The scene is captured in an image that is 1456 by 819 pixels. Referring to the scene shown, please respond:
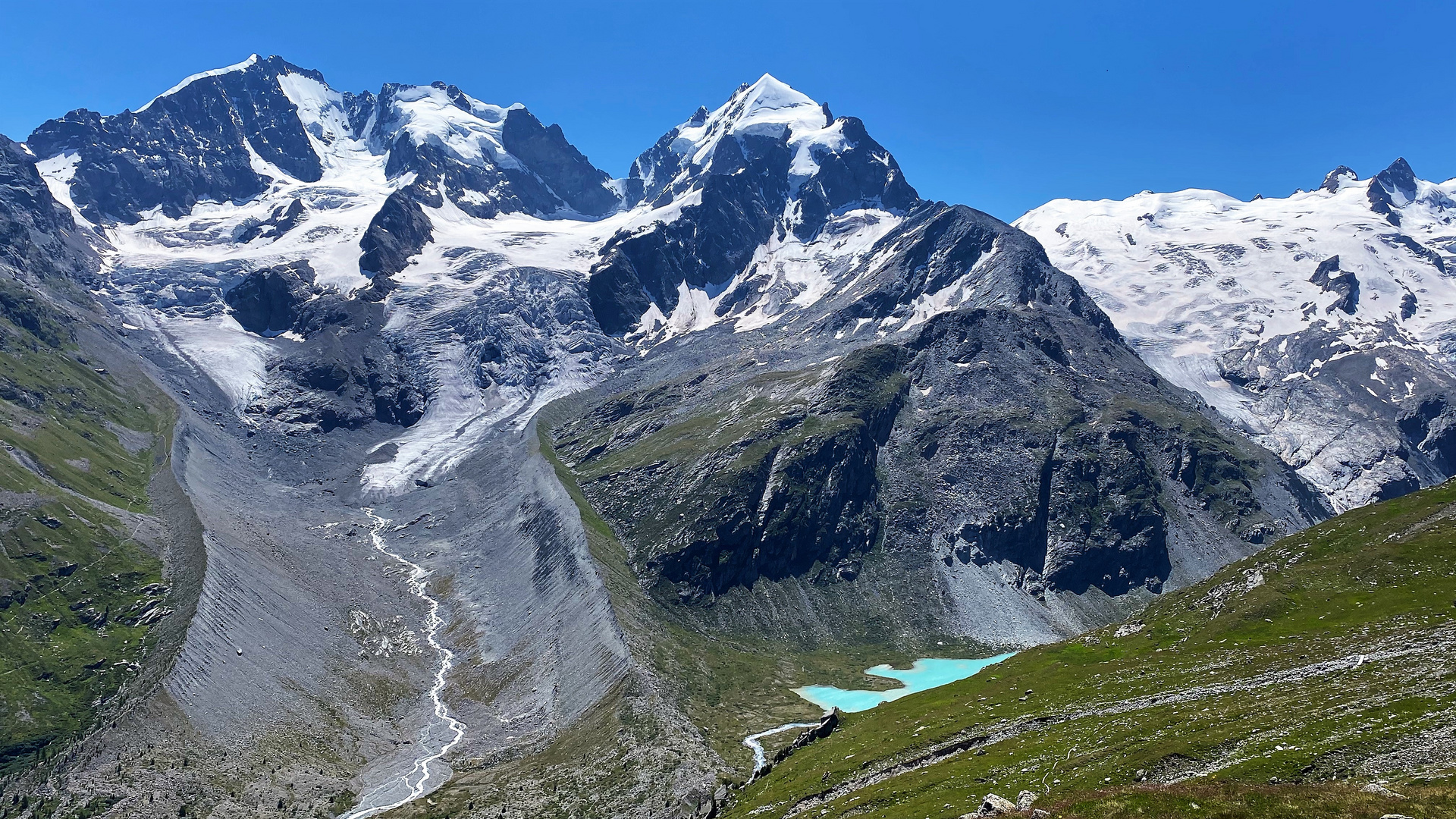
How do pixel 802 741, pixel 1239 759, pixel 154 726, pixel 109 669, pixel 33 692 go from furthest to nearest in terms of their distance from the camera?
1. pixel 109 669
2. pixel 33 692
3. pixel 154 726
4. pixel 802 741
5. pixel 1239 759

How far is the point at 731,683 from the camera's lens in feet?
631

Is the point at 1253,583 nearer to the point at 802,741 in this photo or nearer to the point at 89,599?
the point at 802,741

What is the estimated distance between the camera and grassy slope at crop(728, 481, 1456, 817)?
4959 centimetres

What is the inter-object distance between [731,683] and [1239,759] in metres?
144

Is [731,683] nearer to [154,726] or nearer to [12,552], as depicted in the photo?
[154,726]

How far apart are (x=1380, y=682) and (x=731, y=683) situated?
13916 cm

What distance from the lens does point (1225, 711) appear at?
7075 cm

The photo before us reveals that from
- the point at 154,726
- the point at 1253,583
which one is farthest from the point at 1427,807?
the point at 154,726

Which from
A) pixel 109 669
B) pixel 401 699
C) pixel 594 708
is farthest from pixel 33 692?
pixel 594 708

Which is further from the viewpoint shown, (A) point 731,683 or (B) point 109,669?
(A) point 731,683

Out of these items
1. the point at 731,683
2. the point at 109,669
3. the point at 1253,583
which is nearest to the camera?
the point at 1253,583

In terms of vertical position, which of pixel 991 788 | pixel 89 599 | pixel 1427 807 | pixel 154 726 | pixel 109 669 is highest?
pixel 89 599

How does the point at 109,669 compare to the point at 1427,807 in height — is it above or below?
above

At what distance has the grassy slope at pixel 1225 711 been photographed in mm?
49594
